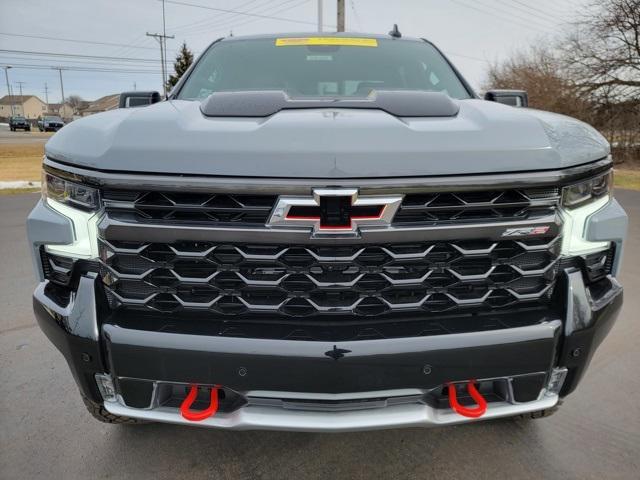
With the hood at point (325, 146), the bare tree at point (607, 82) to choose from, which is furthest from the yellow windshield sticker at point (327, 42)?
the bare tree at point (607, 82)

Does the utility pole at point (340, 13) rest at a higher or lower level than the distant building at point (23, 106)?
higher

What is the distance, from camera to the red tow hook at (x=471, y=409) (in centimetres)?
156

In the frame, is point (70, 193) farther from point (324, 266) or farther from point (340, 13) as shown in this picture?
point (340, 13)

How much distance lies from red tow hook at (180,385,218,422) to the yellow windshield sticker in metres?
2.23

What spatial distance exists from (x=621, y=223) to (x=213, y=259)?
1.40 m

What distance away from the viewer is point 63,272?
161cm

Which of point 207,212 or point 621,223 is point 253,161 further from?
point 621,223

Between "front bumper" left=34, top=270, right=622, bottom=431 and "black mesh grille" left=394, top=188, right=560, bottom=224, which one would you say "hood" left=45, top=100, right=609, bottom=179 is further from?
"front bumper" left=34, top=270, right=622, bottom=431

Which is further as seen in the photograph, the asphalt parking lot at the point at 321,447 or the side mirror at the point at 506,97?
the side mirror at the point at 506,97

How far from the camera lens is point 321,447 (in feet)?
6.83

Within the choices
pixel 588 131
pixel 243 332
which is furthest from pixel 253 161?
pixel 588 131

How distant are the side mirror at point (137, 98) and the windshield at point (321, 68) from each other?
18 cm

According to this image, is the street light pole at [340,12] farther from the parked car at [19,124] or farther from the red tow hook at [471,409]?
the parked car at [19,124]

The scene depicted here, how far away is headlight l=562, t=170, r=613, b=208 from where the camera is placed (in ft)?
5.16
